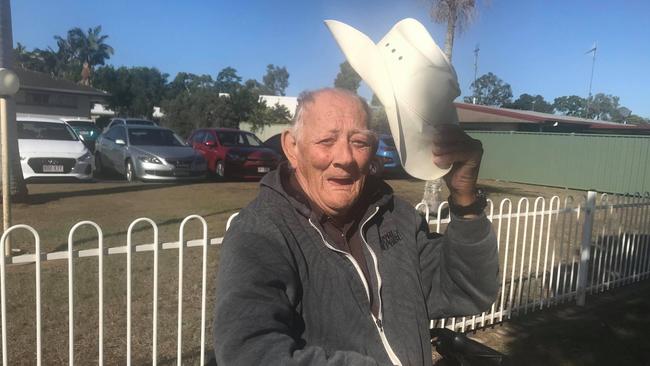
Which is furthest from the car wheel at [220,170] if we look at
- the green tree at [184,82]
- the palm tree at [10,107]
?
the green tree at [184,82]

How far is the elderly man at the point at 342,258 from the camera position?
1210 millimetres

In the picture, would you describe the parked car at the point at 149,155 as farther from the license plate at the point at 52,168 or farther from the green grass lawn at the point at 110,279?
the green grass lawn at the point at 110,279

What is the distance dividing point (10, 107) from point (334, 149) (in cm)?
919

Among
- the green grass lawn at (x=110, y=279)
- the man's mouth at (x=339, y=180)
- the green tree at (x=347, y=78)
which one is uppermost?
the green tree at (x=347, y=78)

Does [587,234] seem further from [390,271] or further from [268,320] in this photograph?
[268,320]

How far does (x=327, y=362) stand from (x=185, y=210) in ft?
27.3

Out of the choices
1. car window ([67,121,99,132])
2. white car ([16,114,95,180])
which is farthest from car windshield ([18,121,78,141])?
car window ([67,121,99,132])

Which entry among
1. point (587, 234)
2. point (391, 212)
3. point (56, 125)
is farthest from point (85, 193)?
point (391, 212)

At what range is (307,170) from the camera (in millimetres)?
1621

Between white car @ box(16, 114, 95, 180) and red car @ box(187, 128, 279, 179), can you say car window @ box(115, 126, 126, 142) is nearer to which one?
white car @ box(16, 114, 95, 180)

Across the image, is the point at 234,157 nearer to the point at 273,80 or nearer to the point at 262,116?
the point at 262,116

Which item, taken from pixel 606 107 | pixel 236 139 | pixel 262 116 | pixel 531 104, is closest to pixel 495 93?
pixel 531 104

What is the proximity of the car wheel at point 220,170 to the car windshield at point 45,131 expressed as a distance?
3.57 metres

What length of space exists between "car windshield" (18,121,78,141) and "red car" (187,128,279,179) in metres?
3.51
